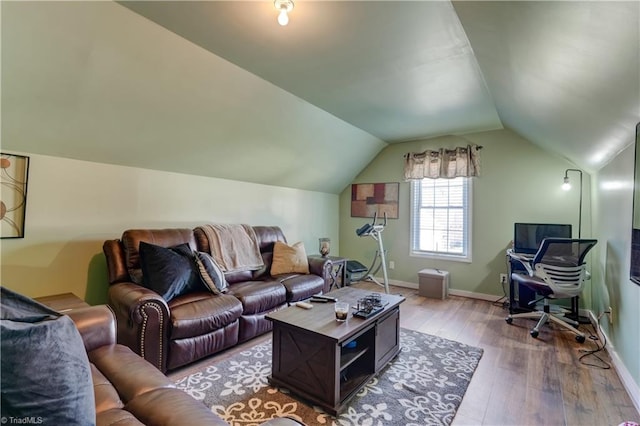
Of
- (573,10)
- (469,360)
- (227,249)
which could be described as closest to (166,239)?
(227,249)

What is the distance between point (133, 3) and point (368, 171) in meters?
4.37

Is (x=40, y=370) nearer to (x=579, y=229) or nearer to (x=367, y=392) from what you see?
(x=367, y=392)

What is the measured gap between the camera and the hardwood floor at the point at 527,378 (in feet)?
6.13

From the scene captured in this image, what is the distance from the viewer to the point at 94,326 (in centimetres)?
159

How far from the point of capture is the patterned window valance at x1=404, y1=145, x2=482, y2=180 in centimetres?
446

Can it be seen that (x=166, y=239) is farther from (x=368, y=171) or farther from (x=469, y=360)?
(x=368, y=171)

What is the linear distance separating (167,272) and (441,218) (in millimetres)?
4112

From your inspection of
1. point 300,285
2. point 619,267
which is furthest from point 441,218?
point 300,285

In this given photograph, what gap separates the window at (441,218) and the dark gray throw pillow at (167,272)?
372 cm

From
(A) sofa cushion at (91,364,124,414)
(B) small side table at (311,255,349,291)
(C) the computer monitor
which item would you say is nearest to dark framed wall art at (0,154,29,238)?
(A) sofa cushion at (91,364,124,414)

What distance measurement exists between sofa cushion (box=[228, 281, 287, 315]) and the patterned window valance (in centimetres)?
306

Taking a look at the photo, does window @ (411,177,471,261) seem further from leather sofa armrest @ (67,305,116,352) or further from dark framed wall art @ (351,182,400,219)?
leather sofa armrest @ (67,305,116,352)

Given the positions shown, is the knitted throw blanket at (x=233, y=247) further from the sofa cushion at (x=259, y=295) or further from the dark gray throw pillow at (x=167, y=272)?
the dark gray throw pillow at (x=167, y=272)

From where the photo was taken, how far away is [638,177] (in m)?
1.94
